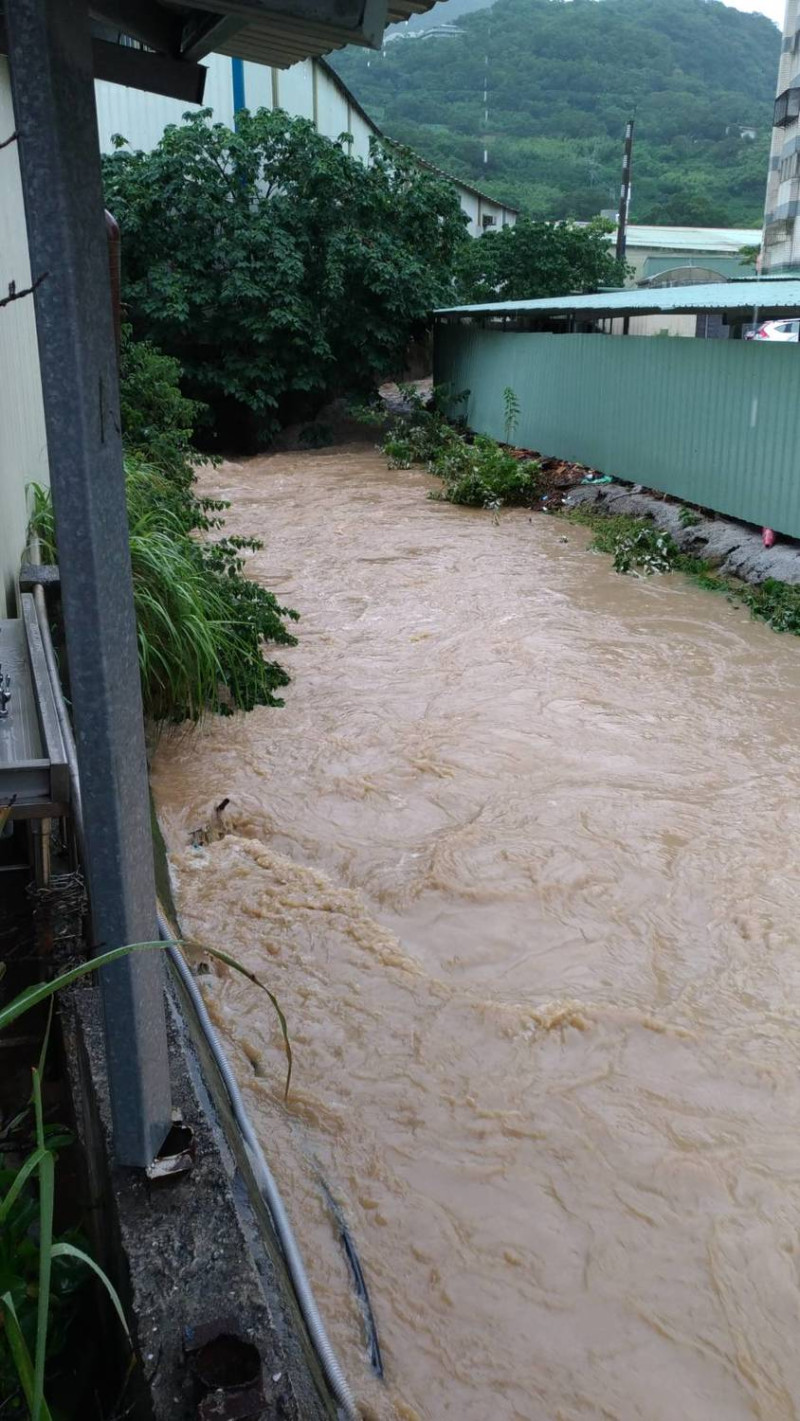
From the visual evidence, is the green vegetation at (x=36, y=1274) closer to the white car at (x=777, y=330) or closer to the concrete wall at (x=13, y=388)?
the concrete wall at (x=13, y=388)

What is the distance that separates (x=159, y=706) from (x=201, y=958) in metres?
1.99

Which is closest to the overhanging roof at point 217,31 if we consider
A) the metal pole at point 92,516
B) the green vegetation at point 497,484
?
the metal pole at point 92,516

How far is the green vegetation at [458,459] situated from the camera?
12.9m

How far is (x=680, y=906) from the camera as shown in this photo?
4578mm

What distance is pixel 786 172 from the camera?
100 feet

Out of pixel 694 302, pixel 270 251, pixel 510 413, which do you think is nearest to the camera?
pixel 694 302

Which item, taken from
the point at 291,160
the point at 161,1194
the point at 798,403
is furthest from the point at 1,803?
the point at 291,160

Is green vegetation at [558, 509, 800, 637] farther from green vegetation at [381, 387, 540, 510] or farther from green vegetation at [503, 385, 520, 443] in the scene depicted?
green vegetation at [503, 385, 520, 443]

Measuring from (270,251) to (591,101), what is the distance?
60.0 metres

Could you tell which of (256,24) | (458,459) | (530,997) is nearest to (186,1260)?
(256,24)

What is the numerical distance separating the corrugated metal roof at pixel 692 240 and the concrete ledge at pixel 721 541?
30.0 m

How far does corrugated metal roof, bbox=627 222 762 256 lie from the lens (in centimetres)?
3809

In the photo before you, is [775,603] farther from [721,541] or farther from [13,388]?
[13,388]

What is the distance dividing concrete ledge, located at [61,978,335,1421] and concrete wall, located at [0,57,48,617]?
286 centimetres
